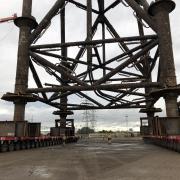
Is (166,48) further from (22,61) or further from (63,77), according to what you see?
(63,77)

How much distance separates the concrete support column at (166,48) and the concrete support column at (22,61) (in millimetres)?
11022

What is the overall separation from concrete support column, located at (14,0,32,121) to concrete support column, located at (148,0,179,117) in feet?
36.2

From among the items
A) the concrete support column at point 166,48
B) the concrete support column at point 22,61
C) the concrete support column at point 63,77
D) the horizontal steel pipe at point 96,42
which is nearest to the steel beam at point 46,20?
the concrete support column at point 22,61

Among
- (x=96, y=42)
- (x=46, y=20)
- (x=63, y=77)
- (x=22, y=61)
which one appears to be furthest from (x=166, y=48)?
(x=63, y=77)

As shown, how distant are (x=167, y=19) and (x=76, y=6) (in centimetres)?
1231

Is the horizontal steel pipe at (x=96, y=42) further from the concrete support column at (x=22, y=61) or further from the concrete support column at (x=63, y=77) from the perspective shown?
the concrete support column at (x=63, y=77)

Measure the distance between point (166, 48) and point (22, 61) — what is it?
473 inches

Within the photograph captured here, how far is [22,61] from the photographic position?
2552 cm

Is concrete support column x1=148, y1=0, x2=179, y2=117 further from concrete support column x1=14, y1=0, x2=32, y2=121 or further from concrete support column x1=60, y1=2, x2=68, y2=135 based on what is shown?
concrete support column x1=14, y1=0, x2=32, y2=121

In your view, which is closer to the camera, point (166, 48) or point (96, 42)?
point (166, 48)

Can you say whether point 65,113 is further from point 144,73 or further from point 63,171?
point 63,171

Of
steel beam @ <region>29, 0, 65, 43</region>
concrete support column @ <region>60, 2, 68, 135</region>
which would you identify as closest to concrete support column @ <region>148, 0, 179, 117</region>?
steel beam @ <region>29, 0, 65, 43</region>

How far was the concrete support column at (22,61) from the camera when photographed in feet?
80.7

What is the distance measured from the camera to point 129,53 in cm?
2653
